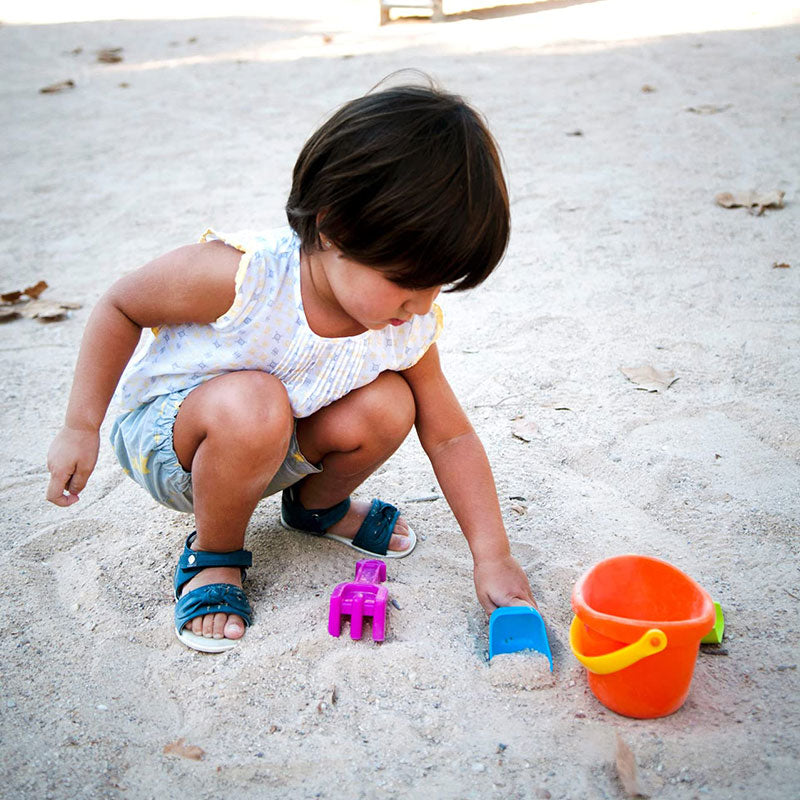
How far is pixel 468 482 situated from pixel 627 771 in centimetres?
58

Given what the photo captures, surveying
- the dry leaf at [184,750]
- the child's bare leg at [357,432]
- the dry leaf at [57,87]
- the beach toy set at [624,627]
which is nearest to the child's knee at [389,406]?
the child's bare leg at [357,432]

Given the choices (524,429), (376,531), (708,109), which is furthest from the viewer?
(708,109)

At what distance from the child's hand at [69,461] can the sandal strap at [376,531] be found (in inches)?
21.1

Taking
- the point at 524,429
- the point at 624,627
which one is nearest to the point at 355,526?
the point at 524,429

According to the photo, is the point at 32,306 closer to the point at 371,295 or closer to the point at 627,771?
the point at 371,295

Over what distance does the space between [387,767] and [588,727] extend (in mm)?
301

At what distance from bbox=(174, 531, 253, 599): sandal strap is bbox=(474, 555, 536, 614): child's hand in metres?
0.43

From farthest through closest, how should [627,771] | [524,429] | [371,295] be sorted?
1. [524,429]
2. [371,295]
3. [627,771]

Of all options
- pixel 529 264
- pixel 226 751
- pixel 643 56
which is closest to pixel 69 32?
pixel 643 56

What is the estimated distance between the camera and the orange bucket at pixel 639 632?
1.22 metres

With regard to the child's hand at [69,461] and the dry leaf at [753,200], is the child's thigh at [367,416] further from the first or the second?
the dry leaf at [753,200]

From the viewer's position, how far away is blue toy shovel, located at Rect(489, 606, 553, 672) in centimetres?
145

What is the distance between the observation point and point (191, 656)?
1.50 metres

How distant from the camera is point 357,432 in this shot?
1.62 m
